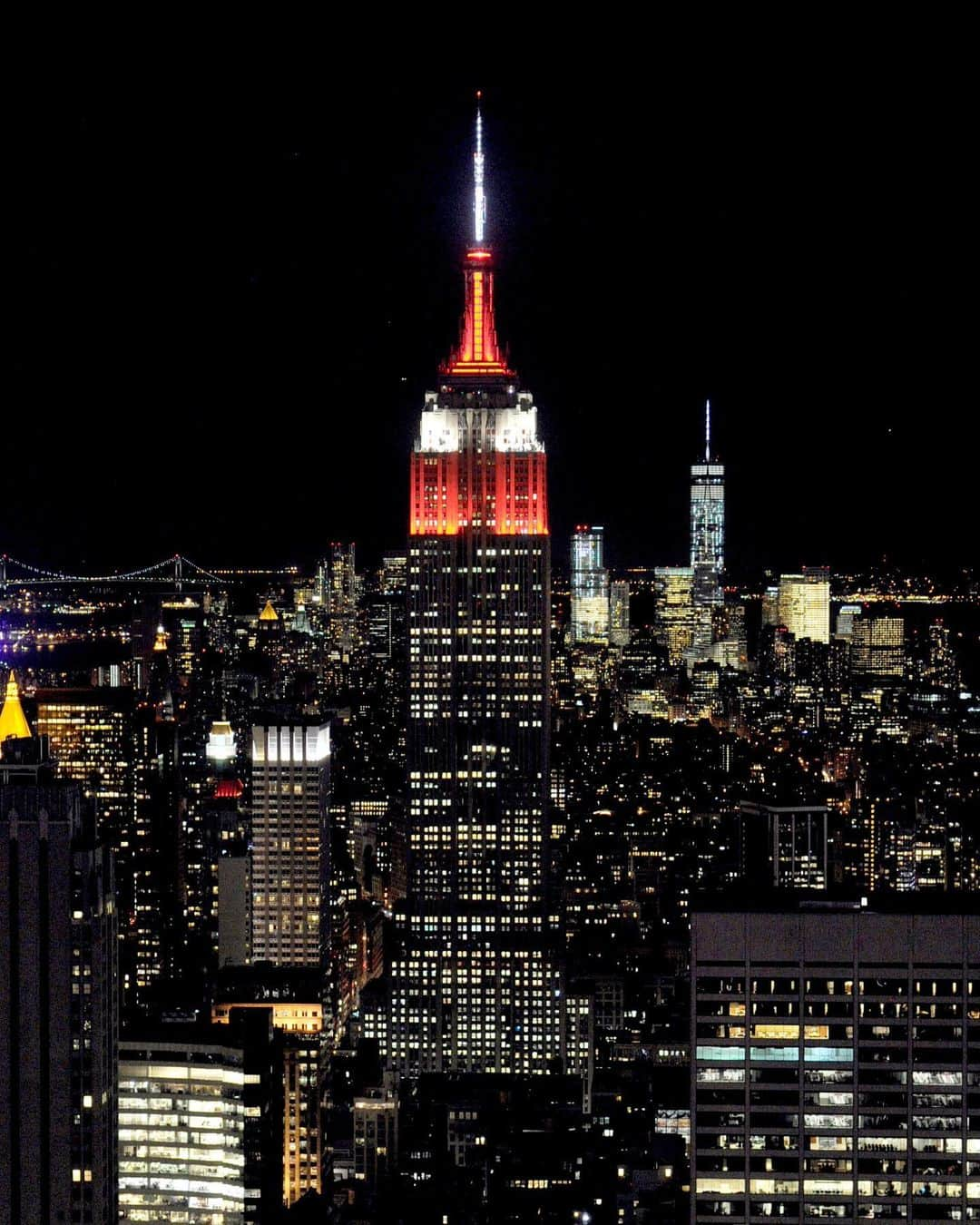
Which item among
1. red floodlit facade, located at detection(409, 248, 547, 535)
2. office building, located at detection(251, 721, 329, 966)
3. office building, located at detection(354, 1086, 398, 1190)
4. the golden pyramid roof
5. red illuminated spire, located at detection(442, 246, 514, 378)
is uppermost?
red illuminated spire, located at detection(442, 246, 514, 378)

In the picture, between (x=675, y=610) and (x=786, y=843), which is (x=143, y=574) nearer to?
(x=786, y=843)

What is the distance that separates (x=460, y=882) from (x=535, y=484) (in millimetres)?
3571

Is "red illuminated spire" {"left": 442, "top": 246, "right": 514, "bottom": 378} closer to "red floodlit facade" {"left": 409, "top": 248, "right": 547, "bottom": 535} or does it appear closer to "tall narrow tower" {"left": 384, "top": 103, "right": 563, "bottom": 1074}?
"red floodlit facade" {"left": 409, "top": 248, "right": 547, "bottom": 535}

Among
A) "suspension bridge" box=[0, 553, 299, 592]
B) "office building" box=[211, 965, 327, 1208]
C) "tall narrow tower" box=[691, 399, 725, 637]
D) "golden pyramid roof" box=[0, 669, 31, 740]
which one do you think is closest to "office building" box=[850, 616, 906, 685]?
"tall narrow tower" box=[691, 399, 725, 637]

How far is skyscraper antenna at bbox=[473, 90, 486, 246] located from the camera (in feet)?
44.7

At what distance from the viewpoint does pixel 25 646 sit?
70.0 ft

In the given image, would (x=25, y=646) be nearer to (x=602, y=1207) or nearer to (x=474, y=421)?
(x=474, y=421)

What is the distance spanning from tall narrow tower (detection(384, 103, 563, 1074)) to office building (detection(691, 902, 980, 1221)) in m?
12.7

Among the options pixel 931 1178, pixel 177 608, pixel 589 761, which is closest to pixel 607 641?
pixel 589 761

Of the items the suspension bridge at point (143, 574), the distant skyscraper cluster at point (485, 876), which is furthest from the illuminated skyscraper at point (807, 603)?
the suspension bridge at point (143, 574)

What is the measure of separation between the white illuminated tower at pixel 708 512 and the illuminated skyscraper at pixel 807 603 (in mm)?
647

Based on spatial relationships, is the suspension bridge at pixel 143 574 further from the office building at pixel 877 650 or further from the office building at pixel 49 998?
the office building at pixel 49 998

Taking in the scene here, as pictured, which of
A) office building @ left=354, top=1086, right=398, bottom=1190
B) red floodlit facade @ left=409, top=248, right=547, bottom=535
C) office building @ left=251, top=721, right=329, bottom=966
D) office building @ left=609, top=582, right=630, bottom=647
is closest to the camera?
office building @ left=354, top=1086, right=398, bottom=1190

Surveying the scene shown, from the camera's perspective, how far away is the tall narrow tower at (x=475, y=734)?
2203cm
